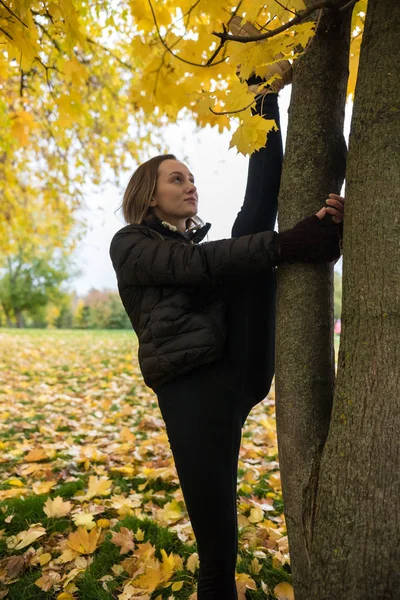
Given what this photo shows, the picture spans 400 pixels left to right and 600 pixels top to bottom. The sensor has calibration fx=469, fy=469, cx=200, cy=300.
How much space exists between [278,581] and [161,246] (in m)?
1.66

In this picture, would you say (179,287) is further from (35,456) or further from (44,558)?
(35,456)

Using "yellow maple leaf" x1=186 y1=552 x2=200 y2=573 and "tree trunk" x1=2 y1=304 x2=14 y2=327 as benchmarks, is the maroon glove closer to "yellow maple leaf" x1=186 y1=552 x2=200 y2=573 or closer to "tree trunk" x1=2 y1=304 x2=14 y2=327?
"yellow maple leaf" x1=186 y1=552 x2=200 y2=573

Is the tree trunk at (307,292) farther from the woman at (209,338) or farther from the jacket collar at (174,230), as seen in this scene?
the jacket collar at (174,230)

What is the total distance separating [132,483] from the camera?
3318 millimetres

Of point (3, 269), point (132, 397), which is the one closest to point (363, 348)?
point (132, 397)

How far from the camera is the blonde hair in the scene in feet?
6.64

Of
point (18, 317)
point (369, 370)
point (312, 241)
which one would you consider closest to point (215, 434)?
point (369, 370)

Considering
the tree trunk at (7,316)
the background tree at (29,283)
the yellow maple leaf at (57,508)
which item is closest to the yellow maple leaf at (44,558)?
the yellow maple leaf at (57,508)

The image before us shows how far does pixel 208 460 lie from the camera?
169cm

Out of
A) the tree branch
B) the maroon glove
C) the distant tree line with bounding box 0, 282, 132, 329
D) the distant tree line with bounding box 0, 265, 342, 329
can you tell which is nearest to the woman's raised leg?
the maroon glove

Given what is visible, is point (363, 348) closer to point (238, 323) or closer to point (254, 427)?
point (238, 323)

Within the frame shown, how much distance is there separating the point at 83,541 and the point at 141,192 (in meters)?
1.81

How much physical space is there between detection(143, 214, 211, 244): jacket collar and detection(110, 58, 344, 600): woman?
0.09 metres

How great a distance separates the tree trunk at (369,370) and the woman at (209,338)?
1.14 ft
